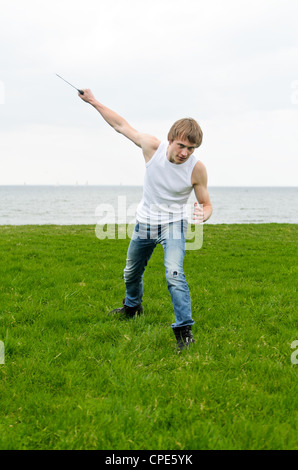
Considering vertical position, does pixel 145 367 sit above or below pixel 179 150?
below

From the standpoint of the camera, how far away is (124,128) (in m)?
5.08

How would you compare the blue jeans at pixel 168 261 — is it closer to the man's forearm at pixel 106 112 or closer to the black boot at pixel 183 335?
the black boot at pixel 183 335

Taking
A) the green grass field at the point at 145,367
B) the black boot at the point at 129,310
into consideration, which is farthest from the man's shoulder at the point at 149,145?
the green grass field at the point at 145,367

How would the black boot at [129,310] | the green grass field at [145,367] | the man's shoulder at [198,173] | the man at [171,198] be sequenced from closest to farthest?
the green grass field at [145,367], the man at [171,198], the man's shoulder at [198,173], the black boot at [129,310]

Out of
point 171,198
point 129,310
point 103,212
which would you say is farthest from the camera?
point 103,212

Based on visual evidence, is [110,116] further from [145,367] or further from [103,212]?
[103,212]

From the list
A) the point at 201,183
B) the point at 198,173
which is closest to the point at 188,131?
the point at 198,173

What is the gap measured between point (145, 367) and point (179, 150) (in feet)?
7.84

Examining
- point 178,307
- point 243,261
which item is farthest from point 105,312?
point 243,261

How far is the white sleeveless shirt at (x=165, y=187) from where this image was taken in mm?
4602

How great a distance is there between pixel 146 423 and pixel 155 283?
4377mm

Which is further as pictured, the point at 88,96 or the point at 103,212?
the point at 103,212

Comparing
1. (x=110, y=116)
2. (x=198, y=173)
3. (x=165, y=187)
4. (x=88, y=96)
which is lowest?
(x=165, y=187)
